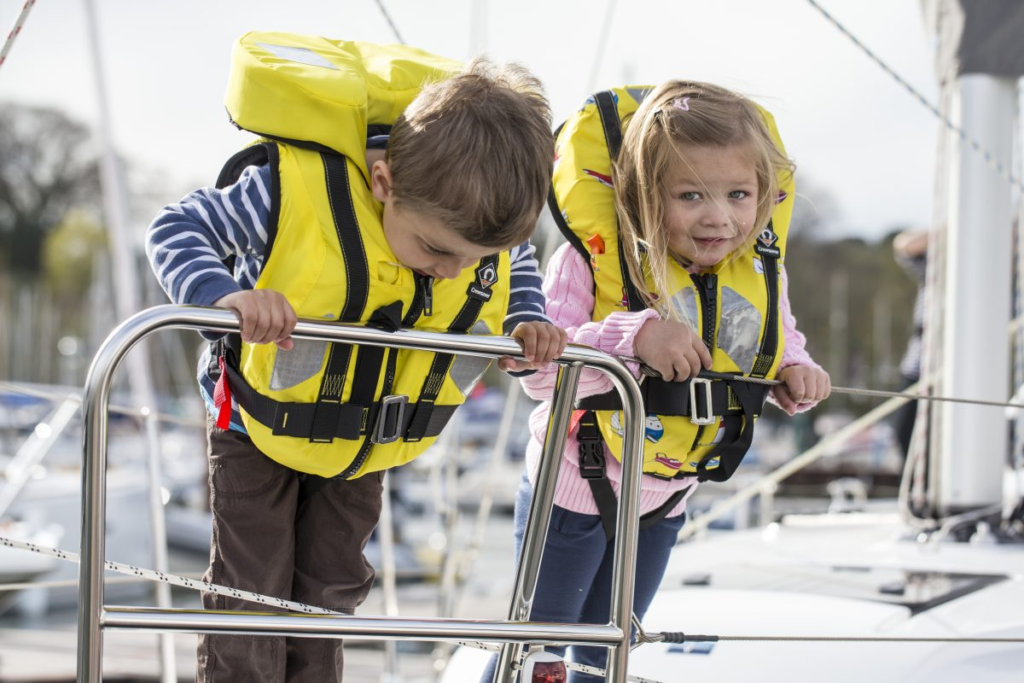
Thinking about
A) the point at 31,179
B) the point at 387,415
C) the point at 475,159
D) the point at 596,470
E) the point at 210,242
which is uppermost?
the point at 31,179

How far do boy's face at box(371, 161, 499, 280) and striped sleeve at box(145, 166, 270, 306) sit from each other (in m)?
0.17

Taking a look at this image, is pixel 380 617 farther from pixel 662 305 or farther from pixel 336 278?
pixel 662 305

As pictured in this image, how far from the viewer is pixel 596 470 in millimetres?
1837

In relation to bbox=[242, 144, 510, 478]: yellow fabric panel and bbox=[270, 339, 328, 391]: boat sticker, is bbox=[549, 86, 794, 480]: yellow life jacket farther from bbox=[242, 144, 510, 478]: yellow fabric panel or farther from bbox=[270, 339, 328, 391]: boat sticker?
bbox=[270, 339, 328, 391]: boat sticker

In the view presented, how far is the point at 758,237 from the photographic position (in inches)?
75.7

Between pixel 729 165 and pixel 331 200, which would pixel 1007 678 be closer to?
pixel 729 165

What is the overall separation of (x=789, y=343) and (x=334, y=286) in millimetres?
895

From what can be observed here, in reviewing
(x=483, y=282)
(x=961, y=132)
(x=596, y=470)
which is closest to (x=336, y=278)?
(x=483, y=282)

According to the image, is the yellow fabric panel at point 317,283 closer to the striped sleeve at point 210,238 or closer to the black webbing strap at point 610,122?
the striped sleeve at point 210,238

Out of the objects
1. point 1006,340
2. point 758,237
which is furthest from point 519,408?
point 758,237

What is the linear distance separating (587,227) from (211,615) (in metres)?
0.93

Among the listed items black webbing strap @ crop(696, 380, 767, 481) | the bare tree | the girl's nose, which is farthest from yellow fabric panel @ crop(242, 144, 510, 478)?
the bare tree

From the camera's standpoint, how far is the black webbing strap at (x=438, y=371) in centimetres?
164

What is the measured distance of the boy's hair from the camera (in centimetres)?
147
